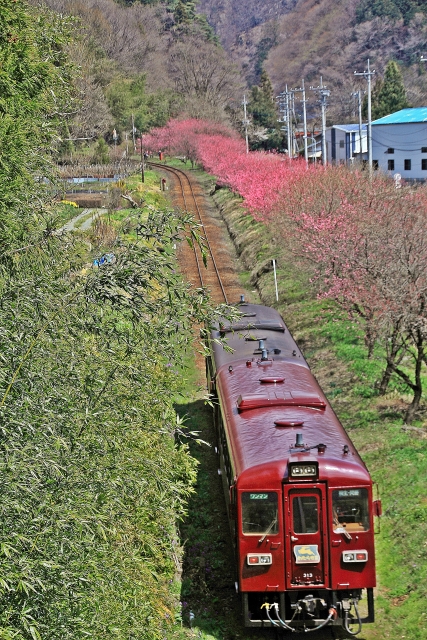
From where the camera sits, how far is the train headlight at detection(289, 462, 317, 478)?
10.1 metres

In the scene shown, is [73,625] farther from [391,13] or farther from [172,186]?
[391,13]

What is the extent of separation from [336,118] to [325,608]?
353ft

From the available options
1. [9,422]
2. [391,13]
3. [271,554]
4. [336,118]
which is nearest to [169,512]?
[271,554]

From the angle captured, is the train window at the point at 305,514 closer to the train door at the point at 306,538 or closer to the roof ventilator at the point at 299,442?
the train door at the point at 306,538

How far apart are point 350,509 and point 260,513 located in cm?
107

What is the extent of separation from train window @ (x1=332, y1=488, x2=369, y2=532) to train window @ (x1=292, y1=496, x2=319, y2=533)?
0.23 m

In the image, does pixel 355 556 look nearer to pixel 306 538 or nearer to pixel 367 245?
pixel 306 538

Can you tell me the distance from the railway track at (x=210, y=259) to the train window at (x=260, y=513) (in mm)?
10706

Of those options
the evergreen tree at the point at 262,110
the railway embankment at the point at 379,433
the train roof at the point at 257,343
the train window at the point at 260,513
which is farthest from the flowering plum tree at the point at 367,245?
the evergreen tree at the point at 262,110

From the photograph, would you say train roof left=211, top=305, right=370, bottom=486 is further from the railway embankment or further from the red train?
the railway embankment

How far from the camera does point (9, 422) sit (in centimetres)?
592

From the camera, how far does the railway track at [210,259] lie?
1156 inches

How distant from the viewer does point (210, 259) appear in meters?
34.9

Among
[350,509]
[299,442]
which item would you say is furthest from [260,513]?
[350,509]
